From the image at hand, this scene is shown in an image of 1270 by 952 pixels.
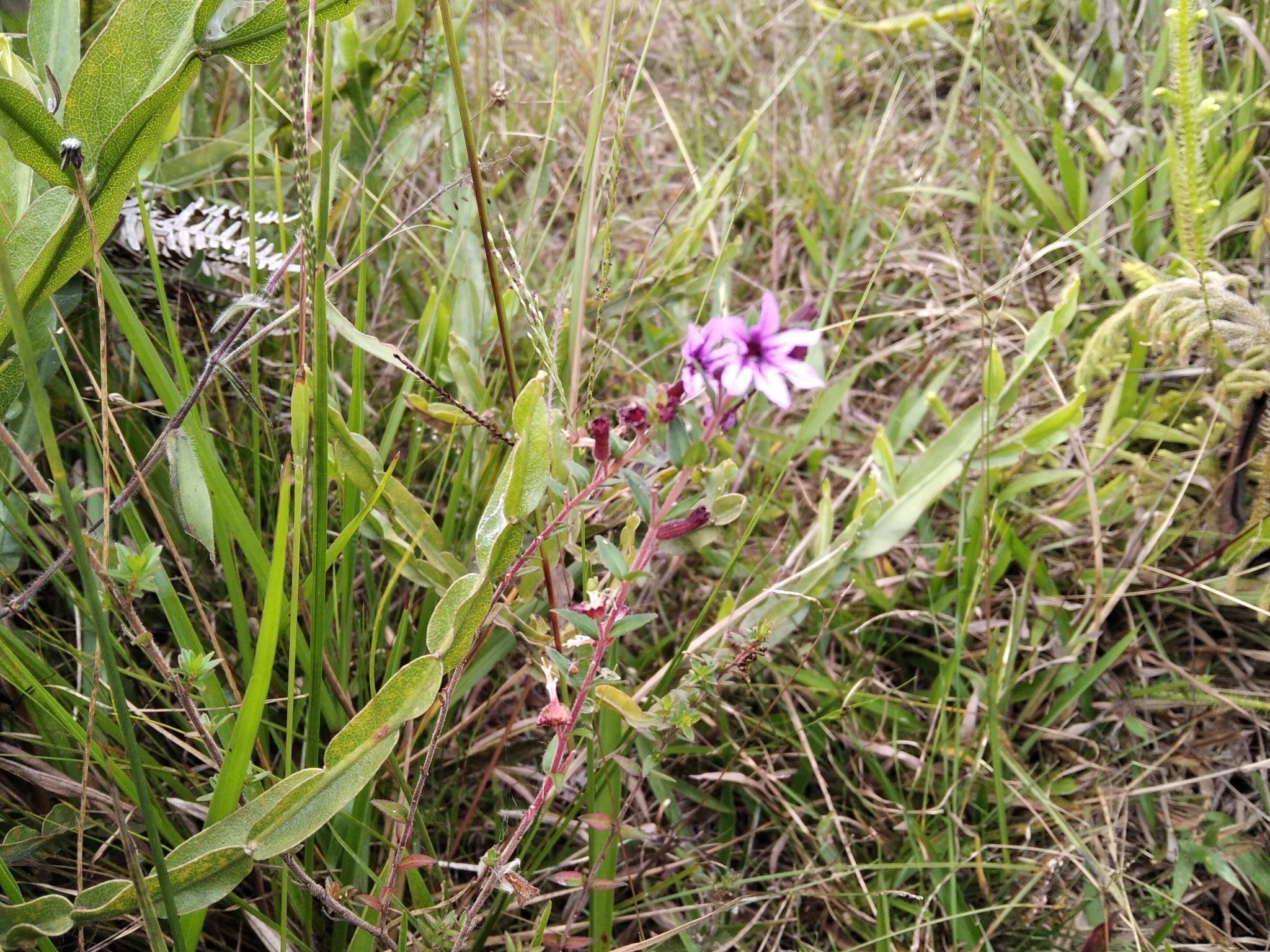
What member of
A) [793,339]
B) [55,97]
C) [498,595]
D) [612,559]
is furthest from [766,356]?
[55,97]

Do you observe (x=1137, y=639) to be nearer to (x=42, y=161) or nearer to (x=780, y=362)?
(x=780, y=362)

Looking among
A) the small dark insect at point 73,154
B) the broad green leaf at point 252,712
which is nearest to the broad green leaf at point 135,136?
the small dark insect at point 73,154

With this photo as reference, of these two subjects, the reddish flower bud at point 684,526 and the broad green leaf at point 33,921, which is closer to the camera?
the broad green leaf at point 33,921

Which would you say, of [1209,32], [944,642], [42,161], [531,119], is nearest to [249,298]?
[42,161]

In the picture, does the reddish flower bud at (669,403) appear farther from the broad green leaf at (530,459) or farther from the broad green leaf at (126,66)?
the broad green leaf at (126,66)

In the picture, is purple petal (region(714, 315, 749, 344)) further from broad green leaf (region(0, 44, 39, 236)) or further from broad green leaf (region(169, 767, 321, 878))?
broad green leaf (region(0, 44, 39, 236))

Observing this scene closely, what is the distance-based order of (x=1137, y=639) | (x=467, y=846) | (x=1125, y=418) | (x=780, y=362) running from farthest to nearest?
(x=1125, y=418) → (x=1137, y=639) → (x=467, y=846) → (x=780, y=362)
